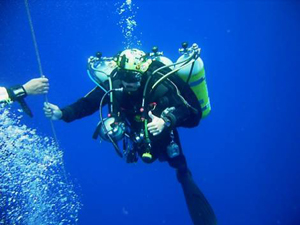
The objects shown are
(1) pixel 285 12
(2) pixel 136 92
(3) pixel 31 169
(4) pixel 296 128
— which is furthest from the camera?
(1) pixel 285 12

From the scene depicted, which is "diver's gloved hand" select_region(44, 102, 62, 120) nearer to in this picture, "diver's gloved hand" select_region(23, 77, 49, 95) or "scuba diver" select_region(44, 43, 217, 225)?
"scuba diver" select_region(44, 43, 217, 225)

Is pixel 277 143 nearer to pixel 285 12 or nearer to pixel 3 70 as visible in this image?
pixel 285 12

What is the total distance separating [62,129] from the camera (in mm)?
15234

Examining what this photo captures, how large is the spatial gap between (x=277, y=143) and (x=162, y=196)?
9.36m

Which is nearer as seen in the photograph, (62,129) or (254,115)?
(62,129)

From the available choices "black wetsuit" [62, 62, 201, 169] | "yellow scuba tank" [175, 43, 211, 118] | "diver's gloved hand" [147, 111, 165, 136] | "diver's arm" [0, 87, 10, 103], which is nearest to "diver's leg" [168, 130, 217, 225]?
"black wetsuit" [62, 62, 201, 169]

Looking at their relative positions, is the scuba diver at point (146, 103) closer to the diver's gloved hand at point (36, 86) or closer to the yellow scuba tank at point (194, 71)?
the yellow scuba tank at point (194, 71)

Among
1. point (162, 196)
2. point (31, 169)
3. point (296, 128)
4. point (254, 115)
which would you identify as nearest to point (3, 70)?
point (31, 169)

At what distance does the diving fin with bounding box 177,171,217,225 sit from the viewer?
3.73 m

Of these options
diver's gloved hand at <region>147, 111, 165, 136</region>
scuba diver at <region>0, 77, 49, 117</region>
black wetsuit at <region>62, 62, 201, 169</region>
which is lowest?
diver's gloved hand at <region>147, 111, 165, 136</region>

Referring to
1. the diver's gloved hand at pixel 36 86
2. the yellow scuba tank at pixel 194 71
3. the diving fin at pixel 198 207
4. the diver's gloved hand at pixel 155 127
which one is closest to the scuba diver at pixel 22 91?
the diver's gloved hand at pixel 36 86

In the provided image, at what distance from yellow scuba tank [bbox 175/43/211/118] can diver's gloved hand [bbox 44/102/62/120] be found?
67.8 inches

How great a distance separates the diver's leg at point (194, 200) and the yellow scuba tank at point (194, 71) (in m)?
0.82

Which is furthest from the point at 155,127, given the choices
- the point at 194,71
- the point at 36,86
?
the point at 36,86
